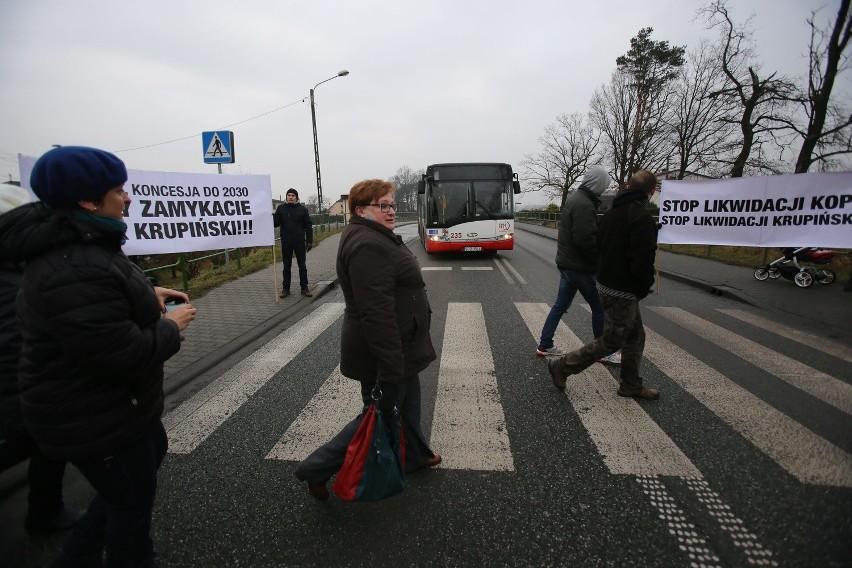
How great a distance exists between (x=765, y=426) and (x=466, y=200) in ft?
34.2

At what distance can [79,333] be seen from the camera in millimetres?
1339

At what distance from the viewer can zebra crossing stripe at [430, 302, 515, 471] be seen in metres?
2.79

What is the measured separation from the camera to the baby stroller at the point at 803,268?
800 cm

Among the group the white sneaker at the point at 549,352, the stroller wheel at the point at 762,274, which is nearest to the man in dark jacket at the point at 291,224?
the white sneaker at the point at 549,352

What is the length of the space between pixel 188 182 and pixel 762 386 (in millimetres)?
7827

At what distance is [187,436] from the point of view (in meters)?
3.11

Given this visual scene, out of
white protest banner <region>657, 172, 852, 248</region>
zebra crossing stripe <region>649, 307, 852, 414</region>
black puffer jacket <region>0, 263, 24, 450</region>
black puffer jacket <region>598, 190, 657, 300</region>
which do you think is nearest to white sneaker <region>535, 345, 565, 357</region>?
black puffer jacket <region>598, 190, 657, 300</region>

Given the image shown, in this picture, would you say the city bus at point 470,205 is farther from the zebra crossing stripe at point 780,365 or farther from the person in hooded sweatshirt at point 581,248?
the person in hooded sweatshirt at point 581,248

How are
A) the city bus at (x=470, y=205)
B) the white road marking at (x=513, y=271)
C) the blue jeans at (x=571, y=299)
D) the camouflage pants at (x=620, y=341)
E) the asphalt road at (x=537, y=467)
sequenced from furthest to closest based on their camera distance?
1. the city bus at (x=470, y=205)
2. the white road marking at (x=513, y=271)
3. the blue jeans at (x=571, y=299)
4. the camouflage pants at (x=620, y=341)
5. the asphalt road at (x=537, y=467)

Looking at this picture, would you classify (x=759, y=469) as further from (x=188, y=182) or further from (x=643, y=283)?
(x=188, y=182)

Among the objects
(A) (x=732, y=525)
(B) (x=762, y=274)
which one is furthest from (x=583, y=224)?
(B) (x=762, y=274)

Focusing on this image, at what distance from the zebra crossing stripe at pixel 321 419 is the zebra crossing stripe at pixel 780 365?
4.25m

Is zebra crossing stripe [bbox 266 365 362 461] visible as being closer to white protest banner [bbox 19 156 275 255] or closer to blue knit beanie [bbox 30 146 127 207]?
blue knit beanie [bbox 30 146 127 207]

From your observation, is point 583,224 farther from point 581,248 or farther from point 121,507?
point 121,507
